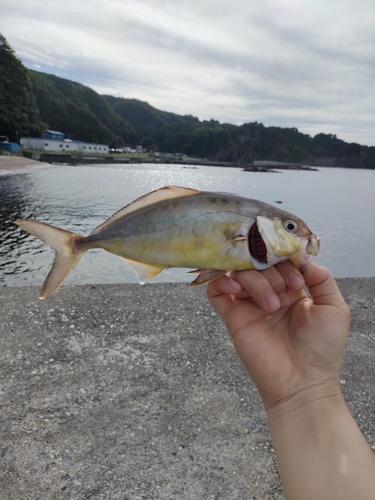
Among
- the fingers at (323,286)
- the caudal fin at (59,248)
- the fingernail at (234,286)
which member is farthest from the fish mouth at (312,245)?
the caudal fin at (59,248)

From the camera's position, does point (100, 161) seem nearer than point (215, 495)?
No

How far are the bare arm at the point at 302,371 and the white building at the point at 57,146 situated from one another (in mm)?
121778

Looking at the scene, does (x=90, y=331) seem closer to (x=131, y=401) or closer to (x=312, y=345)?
(x=131, y=401)

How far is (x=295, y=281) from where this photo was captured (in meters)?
2.57

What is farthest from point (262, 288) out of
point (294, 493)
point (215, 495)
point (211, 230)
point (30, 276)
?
point (30, 276)

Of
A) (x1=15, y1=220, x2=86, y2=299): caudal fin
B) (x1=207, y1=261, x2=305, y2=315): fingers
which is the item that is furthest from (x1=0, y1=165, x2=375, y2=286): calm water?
(x1=207, y1=261, x2=305, y2=315): fingers

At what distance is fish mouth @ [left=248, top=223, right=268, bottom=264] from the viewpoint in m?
2.58

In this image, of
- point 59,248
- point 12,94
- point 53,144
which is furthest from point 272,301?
point 53,144

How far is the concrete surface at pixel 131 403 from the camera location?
4410mm

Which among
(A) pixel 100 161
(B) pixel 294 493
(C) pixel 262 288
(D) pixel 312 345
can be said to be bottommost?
(A) pixel 100 161

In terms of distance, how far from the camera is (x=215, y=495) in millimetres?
4289

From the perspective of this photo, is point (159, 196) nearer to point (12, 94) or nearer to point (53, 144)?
point (12, 94)

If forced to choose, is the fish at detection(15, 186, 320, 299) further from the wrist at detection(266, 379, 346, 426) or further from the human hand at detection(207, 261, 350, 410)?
the wrist at detection(266, 379, 346, 426)

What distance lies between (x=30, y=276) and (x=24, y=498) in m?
13.3
